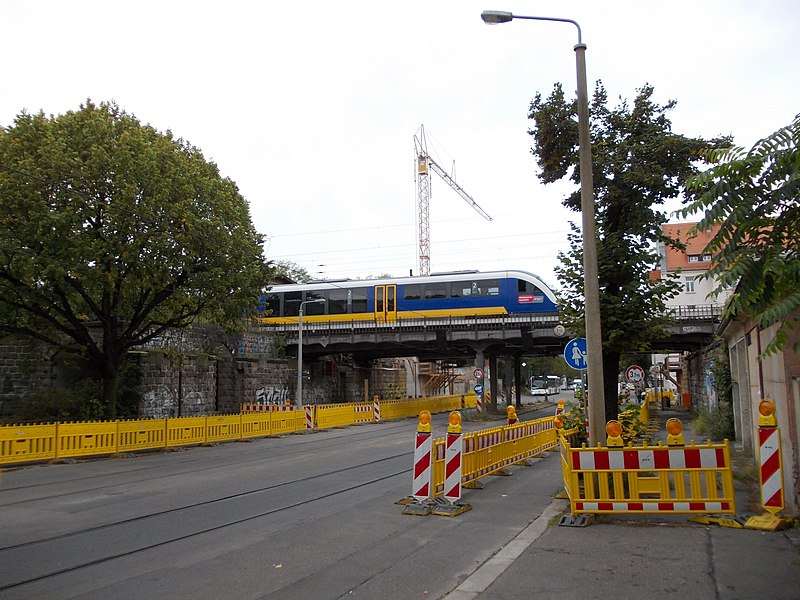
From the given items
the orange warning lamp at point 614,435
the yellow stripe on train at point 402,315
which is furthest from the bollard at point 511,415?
the yellow stripe on train at point 402,315

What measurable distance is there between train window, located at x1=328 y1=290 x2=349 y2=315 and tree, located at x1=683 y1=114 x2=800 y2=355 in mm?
35095

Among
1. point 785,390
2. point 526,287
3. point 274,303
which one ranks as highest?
point 526,287

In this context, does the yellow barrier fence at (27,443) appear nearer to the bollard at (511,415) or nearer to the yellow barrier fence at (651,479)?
the bollard at (511,415)

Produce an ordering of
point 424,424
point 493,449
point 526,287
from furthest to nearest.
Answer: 1. point 526,287
2. point 493,449
3. point 424,424

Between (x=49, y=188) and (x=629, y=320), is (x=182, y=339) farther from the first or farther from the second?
(x=629, y=320)

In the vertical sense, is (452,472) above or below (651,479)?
below

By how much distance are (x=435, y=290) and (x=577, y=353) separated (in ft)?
89.5

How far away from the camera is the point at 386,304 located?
39.4m

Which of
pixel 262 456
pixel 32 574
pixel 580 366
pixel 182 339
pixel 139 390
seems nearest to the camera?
pixel 32 574

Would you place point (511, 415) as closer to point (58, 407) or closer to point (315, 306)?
point (58, 407)

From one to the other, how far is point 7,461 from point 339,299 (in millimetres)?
25725

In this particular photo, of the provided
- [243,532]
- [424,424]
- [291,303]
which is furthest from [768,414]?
[291,303]

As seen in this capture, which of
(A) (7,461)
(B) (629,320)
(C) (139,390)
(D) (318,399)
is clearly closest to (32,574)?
(B) (629,320)

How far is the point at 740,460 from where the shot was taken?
13812 mm
